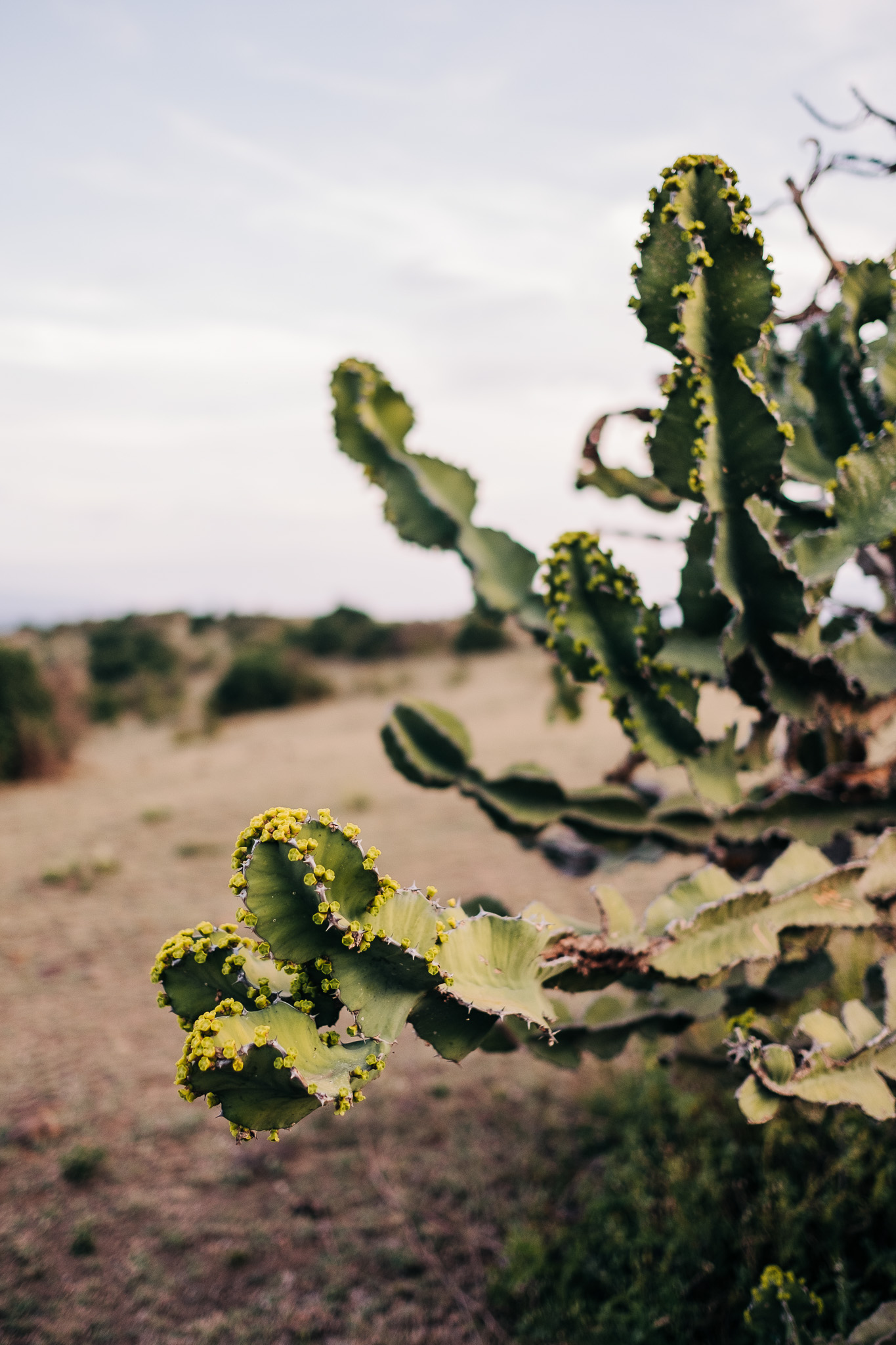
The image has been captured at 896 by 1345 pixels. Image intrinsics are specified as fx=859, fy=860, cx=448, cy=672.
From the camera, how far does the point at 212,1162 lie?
3.62 meters

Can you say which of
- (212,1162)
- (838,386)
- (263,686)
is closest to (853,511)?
(838,386)

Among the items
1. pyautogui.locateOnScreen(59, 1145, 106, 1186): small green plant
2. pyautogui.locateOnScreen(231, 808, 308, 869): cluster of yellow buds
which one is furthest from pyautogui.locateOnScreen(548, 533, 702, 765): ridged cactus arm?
pyautogui.locateOnScreen(59, 1145, 106, 1186): small green plant

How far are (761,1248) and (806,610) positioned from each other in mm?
2074

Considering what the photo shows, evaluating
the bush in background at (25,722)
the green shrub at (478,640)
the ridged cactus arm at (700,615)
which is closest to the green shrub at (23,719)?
the bush in background at (25,722)

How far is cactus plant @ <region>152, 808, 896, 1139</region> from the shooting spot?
1611 mm

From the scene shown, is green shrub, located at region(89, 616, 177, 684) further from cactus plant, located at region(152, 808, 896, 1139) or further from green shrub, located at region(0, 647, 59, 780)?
cactus plant, located at region(152, 808, 896, 1139)

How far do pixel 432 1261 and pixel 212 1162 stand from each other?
1.13 m

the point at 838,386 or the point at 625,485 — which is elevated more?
the point at 838,386

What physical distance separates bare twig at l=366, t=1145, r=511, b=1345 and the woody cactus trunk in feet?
2.63

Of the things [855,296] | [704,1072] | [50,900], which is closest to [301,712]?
[50,900]

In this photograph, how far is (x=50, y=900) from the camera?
662 cm

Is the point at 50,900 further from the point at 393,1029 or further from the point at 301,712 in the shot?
the point at 301,712

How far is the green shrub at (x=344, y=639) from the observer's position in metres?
21.3

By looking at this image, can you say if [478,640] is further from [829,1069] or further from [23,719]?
[829,1069]
